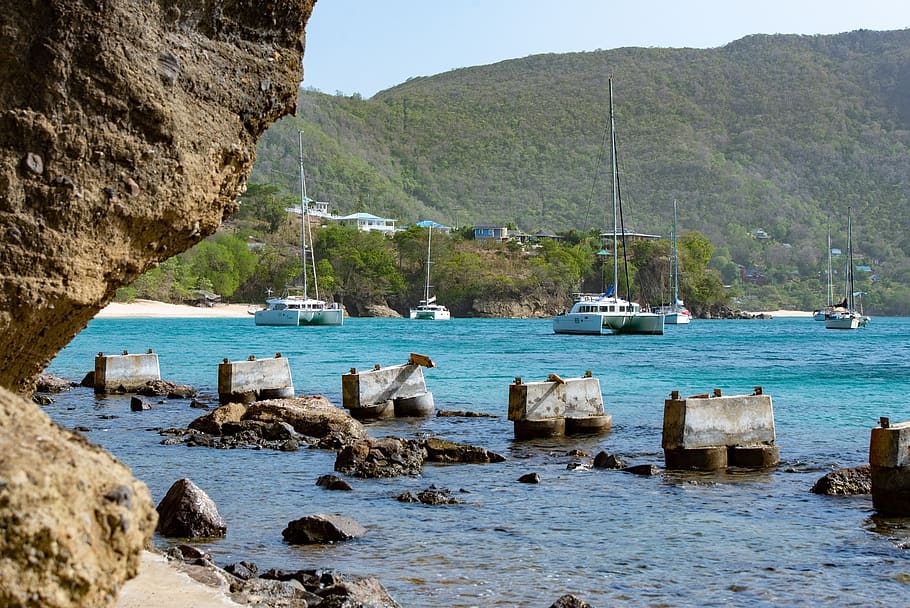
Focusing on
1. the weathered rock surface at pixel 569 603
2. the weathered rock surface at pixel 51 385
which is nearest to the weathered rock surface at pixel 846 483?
the weathered rock surface at pixel 569 603

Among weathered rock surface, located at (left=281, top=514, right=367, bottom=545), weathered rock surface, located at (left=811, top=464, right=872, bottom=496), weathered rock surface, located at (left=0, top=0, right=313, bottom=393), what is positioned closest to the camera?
weathered rock surface, located at (left=0, top=0, right=313, bottom=393)

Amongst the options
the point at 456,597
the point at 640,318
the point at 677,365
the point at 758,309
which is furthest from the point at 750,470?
the point at 758,309

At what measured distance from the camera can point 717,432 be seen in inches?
621

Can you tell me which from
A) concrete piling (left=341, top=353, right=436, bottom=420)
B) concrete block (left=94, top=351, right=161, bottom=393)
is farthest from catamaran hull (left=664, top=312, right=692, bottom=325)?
concrete piling (left=341, top=353, right=436, bottom=420)

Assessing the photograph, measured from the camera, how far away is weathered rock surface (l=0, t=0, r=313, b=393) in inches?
202

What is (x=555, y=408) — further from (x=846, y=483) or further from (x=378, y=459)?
(x=846, y=483)

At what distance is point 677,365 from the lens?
45.6 meters

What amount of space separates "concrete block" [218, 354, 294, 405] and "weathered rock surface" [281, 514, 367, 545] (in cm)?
1283

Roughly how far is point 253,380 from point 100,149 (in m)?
19.1

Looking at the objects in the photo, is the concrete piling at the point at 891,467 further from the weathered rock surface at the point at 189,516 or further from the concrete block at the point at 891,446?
the weathered rock surface at the point at 189,516

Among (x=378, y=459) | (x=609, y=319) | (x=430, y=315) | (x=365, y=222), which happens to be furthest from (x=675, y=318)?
(x=378, y=459)

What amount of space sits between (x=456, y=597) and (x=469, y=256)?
145m

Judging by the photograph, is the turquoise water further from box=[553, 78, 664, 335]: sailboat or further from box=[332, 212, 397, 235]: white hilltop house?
box=[332, 212, 397, 235]: white hilltop house

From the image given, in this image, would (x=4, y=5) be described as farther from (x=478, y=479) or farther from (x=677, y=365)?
(x=677, y=365)
